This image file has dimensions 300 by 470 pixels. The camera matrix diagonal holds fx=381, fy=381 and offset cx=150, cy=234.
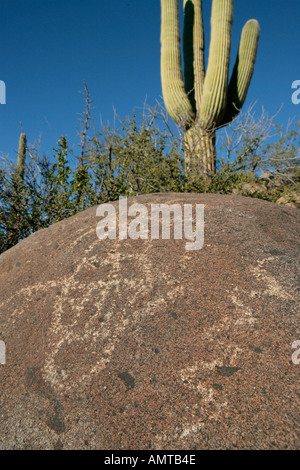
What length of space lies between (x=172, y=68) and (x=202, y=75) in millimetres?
847

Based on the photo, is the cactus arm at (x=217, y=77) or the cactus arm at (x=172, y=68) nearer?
the cactus arm at (x=217, y=77)

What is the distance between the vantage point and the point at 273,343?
1790 mm

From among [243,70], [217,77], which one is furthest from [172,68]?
[243,70]

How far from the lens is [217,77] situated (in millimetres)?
8094

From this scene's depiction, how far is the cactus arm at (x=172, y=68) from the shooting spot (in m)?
8.30

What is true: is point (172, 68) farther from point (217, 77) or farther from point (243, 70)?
point (243, 70)

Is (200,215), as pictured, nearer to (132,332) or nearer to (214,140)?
(132,332)

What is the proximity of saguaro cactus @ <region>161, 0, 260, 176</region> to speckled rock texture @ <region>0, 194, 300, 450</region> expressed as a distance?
16.9 feet

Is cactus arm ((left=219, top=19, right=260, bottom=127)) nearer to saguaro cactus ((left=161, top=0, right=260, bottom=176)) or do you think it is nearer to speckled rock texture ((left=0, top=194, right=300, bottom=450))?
saguaro cactus ((left=161, top=0, right=260, bottom=176))

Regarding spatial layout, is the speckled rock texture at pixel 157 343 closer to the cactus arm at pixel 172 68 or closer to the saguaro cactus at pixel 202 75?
the saguaro cactus at pixel 202 75

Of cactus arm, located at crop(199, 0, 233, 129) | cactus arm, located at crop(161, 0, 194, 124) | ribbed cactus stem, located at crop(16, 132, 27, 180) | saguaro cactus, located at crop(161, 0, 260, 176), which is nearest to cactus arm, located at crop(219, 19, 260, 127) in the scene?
saguaro cactus, located at crop(161, 0, 260, 176)

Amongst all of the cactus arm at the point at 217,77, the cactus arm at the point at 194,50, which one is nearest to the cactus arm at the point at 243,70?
the cactus arm at the point at 217,77

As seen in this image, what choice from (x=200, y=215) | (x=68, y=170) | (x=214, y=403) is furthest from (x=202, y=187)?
(x=214, y=403)
